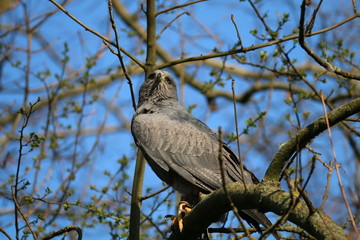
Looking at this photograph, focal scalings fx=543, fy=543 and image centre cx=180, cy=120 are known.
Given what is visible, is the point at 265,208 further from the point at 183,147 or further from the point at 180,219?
the point at 183,147

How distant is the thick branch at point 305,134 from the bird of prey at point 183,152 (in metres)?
1.26

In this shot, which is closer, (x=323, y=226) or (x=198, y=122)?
(x=323, y=226)

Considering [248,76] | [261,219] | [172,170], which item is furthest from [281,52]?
[248,76]

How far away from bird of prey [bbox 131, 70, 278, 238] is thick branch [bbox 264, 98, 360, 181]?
126 centimetres

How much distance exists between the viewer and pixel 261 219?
4242 millimetres

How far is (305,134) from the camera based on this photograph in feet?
11.7

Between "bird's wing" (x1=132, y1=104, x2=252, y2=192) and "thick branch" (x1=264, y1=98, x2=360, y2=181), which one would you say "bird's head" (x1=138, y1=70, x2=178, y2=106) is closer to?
"bird's wing" (x1=132, y1=104, x2=252, y2=192)

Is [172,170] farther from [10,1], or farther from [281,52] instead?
[10,1]

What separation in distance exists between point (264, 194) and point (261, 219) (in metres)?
0.83

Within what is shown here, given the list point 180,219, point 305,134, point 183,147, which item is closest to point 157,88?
point 183,147

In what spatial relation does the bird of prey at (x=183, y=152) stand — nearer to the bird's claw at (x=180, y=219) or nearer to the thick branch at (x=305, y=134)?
the bird's claw at (x=180, y=219)

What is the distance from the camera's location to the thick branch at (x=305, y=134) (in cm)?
351

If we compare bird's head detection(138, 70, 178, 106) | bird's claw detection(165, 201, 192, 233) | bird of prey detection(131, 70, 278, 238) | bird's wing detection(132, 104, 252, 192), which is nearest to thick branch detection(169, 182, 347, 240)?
bird's claw detection(165, 201, 192, 233)

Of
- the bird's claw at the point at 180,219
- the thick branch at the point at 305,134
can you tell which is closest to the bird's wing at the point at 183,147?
the bird's claw at the point at 180,219
